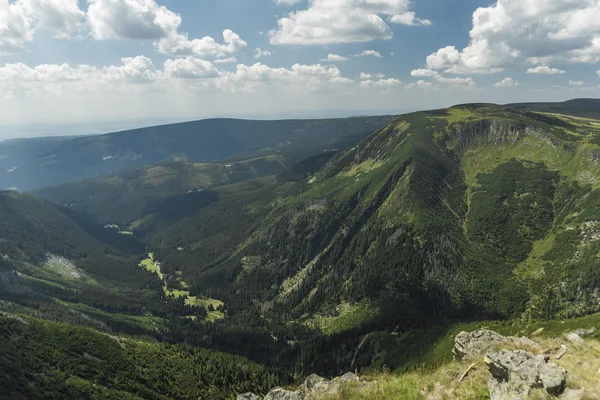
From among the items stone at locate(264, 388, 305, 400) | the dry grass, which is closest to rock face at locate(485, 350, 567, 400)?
the dry grass

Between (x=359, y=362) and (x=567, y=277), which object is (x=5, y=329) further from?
(x=567, y=277)

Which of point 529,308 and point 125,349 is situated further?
point 529,308

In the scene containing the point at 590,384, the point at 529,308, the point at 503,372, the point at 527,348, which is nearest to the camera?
the point at 590,384

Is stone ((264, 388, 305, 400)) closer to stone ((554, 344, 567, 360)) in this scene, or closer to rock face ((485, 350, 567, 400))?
rock face ((485, 350, 567, 400))

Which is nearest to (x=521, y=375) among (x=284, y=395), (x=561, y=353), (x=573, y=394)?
(x=573, y=394)

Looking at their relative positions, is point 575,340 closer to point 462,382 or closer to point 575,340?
point 575,340

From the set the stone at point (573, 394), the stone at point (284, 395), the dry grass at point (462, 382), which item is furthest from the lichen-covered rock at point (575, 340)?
the stone at point (284, 395)

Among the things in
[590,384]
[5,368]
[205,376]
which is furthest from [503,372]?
[205,376]
